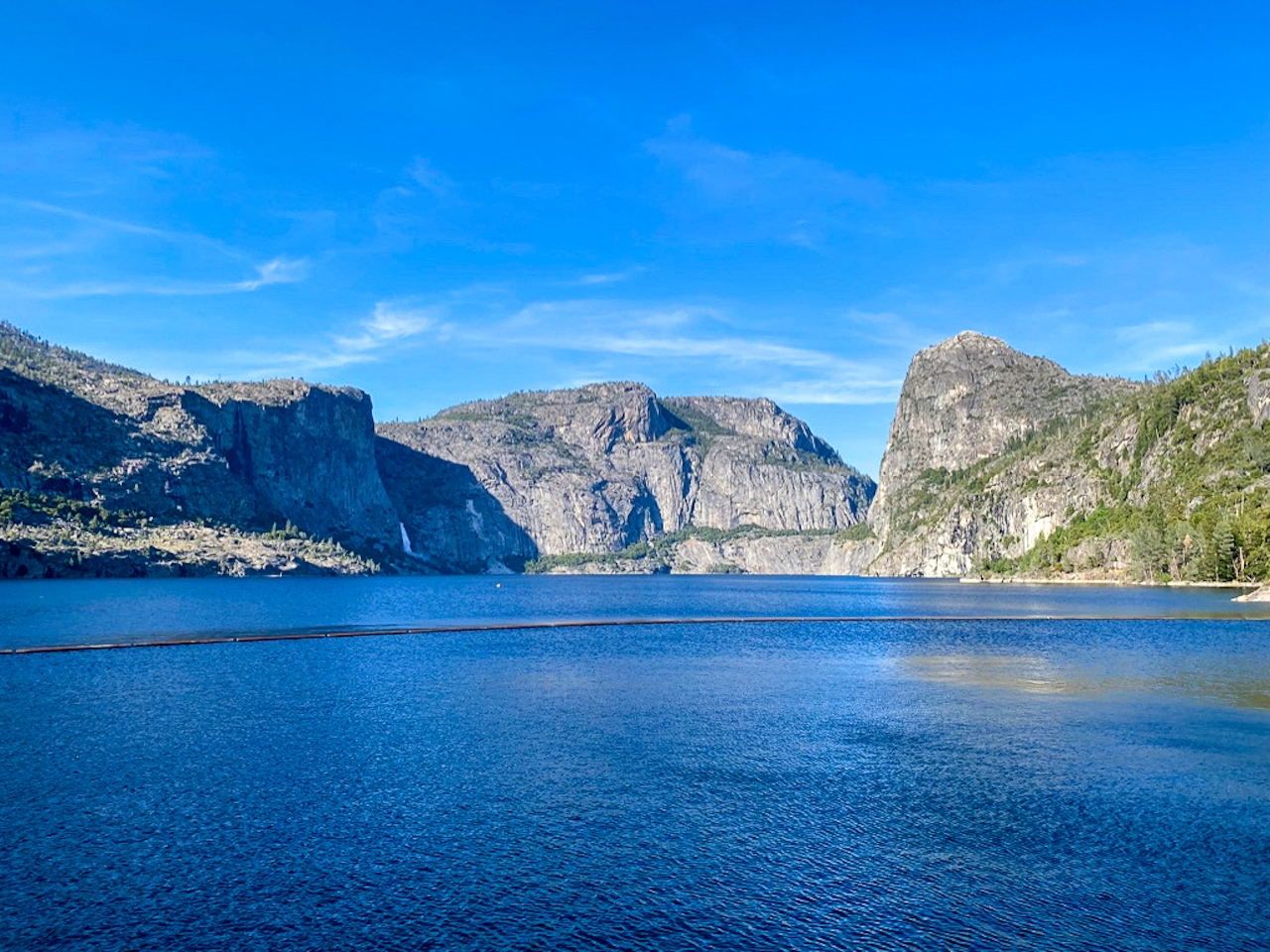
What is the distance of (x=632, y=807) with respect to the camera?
30219 mm

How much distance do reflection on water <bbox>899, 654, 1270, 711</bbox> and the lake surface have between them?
20.8 inches

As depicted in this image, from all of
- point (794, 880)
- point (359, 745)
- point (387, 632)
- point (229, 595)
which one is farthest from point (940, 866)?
point (229, 595)

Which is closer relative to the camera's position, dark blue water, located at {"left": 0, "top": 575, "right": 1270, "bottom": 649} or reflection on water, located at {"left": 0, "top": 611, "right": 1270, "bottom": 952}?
reflection on water, located at {"left": 0, "top": 611, "right": 1270, "bottom": 952}

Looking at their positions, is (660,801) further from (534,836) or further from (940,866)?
(940,866)

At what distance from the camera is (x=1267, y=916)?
21719mm

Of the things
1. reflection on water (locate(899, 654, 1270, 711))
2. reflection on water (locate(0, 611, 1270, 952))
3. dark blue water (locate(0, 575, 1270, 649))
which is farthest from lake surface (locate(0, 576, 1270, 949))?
dark blue water (locate(0, 575, 1270, 649))

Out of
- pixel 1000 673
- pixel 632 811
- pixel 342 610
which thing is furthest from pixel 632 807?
pixel 342 610

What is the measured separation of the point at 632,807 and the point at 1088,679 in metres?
42.8

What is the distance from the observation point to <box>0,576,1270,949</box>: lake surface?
21500 mm

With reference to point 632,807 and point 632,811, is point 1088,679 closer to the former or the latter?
point 632,807

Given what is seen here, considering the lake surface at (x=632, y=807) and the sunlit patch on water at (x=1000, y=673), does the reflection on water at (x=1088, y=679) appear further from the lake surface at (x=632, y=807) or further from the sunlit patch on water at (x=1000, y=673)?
the lake surface at (x=632, y=807)

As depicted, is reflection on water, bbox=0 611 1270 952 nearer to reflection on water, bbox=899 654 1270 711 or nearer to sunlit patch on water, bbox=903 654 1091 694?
reflection on water, bbox=899 654 1270 711

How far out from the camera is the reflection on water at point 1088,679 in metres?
54.8

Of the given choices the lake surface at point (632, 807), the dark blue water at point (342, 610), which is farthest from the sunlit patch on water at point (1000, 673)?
the dark blue water at point (342, 610)
